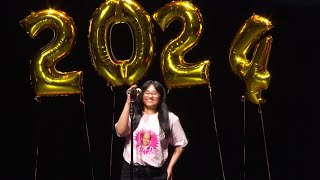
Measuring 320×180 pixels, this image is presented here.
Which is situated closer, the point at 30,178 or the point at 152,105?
the point at 152,105

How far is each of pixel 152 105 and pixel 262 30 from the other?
2.81 feet

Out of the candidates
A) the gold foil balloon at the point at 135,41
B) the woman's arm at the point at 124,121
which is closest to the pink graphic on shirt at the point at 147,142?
the woman's arm at the point at 124,121

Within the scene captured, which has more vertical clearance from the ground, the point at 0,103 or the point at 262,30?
the point at 262,30

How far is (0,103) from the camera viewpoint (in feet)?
12.5

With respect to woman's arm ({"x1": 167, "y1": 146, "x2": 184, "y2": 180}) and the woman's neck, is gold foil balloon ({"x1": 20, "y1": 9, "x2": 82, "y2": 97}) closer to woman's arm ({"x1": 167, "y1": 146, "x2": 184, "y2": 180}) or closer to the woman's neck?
the woman's neck

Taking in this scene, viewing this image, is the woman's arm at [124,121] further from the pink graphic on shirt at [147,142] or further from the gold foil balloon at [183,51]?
the gold foil balloon at [183,51]

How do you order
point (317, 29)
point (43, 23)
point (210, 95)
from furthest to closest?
point (317, 29)
point (210, 95)
point (43, 23)

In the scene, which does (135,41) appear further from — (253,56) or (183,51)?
(253,56)

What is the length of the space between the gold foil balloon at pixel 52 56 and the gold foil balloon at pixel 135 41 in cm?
15

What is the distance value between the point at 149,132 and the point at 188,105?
93 cm

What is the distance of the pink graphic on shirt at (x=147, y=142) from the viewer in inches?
117

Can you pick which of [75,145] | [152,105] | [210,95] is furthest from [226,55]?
[75,145]

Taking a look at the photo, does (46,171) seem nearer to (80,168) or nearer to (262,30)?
(80,168)

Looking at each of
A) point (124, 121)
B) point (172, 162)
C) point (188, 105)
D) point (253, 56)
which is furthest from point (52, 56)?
point (253, 56)
